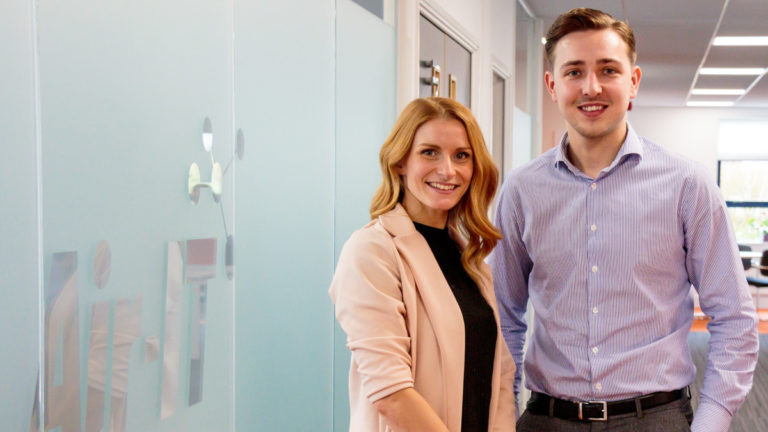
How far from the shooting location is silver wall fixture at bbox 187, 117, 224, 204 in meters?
1.61

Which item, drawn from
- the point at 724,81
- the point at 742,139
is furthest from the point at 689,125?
the point at 724,81

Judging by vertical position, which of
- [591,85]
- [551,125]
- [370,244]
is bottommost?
[370,244]

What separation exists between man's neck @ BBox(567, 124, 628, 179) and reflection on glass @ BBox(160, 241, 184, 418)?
939mm

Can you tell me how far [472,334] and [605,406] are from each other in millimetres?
378

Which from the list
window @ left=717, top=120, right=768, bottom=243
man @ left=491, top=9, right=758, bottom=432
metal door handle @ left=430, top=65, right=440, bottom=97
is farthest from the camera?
window @ left=717, top=120, right=768, bottom=243

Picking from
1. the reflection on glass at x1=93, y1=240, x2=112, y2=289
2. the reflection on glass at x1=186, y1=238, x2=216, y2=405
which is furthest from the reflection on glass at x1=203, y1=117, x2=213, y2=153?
the reflection on glass at x1=93, y1=240, x2=112, y2=289

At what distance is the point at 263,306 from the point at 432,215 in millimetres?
627

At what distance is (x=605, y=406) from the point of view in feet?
5.20

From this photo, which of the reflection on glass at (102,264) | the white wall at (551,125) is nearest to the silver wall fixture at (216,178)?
the reflection on glass at (102,264)

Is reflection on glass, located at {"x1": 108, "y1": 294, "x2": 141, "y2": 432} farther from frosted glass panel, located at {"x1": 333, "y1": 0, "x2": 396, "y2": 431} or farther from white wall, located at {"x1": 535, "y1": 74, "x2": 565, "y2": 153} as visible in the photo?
white wall, located at {"x1": 535, "y1": 74, "x2": 565, "y2": 153}

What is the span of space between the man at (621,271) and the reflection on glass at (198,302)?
771mm

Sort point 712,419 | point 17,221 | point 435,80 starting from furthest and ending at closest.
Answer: point 435,80 < point 712,419 < point 17,221

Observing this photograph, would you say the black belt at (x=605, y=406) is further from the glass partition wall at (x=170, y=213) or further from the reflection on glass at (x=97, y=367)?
the reflection on glass at (x=97, y=367)

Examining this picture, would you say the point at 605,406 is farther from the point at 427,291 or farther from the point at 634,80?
the point at 634,80
